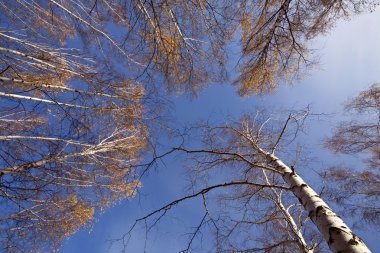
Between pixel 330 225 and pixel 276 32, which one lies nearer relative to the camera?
pixel 330 225

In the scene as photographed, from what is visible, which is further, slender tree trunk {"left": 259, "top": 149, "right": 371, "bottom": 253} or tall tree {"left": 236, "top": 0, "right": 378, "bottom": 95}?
tall tree {"left": 236, "top": 0, "right": 378, "bottom": 95}

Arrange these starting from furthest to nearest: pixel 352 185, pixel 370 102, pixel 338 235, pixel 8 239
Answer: pixel 352 185 → pixel 370 102 → pixel 8 239 → pixel 338 235

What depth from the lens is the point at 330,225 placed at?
209 centimetres

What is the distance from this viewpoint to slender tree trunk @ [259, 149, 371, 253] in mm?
1871

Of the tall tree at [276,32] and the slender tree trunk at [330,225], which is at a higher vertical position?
the tall tree at [276,32]

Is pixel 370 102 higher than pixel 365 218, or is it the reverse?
pixel 370 102

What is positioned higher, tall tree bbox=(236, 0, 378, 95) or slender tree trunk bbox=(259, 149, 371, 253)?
tall tree bbox=(236, 0, 378, 95)

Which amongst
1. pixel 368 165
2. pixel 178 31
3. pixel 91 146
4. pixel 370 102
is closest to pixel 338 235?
pixel 178 31

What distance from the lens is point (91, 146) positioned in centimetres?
603

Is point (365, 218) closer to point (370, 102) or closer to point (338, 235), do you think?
point (370, 102)

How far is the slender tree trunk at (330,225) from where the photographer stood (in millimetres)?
1871

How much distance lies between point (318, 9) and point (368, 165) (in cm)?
589

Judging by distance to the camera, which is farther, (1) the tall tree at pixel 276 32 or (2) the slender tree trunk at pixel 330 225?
(1) the tall tree at pixel 276 32

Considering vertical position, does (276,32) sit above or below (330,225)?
above
